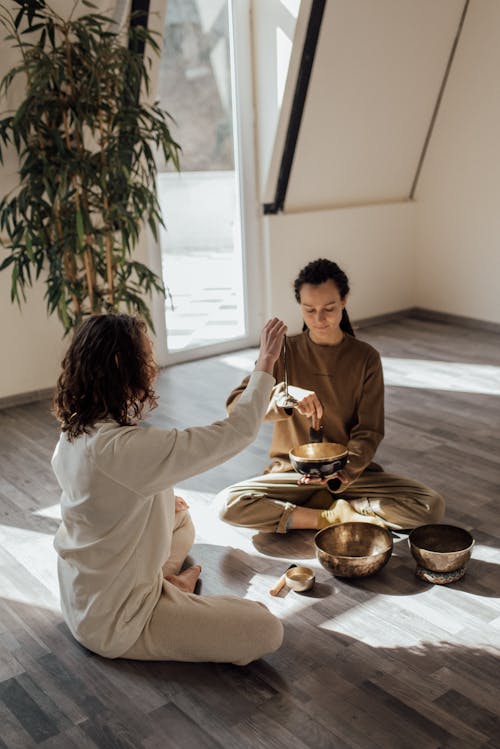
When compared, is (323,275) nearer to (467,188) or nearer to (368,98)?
(368,98)

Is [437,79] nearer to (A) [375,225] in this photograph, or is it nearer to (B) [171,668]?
(A) [375,225]

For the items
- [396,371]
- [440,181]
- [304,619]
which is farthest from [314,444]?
[440,181]

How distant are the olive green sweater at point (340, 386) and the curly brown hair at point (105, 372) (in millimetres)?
838

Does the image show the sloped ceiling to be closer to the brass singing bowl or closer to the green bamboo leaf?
the green bamboo leaf


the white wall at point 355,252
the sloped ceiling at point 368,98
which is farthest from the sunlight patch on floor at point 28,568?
the sloped ceiling at point 368,98

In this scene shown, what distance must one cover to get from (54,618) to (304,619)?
2.24ft

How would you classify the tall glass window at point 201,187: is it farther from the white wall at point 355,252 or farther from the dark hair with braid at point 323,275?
the dark hair with braid at point 323,275

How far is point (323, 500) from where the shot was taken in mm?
2727

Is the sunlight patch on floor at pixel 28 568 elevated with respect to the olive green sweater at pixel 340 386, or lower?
lower

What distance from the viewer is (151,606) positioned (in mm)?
1963

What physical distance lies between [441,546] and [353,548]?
0.85 ft

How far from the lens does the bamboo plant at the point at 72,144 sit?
11.8ft

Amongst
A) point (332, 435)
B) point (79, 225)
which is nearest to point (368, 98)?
point (79, 225)

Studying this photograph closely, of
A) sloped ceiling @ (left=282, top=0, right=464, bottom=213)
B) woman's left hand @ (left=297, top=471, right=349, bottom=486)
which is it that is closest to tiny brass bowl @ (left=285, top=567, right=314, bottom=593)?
woman's left hand @ (left=297, top=471, right=349, bottom=486)
